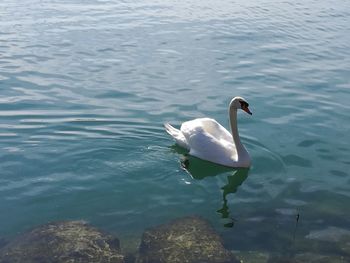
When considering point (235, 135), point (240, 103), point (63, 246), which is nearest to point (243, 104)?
point (240, 103)

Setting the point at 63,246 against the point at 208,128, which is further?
the point at 208,128

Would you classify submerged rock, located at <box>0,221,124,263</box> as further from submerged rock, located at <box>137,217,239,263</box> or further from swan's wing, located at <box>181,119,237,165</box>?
swan's wing, located at <box>181,119,237,165</box>

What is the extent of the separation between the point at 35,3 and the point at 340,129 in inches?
755

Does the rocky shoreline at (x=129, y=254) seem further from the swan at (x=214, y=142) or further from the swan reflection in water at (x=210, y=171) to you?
the swan at (x=214, y=142)

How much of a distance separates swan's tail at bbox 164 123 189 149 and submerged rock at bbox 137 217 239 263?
3.15 metres

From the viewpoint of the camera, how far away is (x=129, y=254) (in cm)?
876

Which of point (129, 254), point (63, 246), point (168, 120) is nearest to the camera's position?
point (63, 246)

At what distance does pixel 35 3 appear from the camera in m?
28.1

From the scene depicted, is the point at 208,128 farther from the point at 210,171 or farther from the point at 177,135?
the point at 210,171

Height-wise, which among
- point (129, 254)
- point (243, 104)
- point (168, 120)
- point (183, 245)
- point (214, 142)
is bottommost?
point (129, 254)

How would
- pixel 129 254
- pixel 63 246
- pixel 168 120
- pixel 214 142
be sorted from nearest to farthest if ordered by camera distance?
pixel 63 246 < pixel 129 254 < pixel 214 142 < pixel 168 120

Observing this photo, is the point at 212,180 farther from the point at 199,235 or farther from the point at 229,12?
the point at 229,12

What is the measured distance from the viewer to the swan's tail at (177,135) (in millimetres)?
12227

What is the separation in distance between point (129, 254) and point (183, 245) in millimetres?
853
